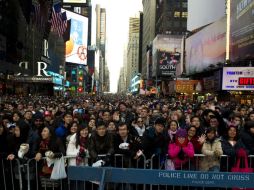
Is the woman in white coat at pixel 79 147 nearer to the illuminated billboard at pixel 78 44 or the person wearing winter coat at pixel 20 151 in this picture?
the person wearing winter coat at pixel 20 151

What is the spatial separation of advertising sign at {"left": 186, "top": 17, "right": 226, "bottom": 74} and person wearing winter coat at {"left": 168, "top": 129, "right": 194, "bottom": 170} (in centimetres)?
5642

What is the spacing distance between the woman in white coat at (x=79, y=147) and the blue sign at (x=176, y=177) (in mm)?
1804

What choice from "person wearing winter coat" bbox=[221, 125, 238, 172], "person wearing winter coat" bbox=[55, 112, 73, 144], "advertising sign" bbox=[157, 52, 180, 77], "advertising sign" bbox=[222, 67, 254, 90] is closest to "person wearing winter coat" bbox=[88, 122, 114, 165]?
"person wearing winter coat" bbox=[55, 112, 73, 144]

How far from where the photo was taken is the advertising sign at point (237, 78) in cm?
3922

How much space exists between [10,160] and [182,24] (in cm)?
13776

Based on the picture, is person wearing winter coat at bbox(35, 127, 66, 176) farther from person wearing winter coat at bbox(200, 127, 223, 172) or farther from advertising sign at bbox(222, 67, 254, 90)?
advertising sign at bbox(222, 67, 254, 90)

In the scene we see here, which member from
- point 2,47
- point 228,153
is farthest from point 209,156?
point 2,47

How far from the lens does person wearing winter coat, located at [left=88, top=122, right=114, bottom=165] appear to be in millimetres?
8125

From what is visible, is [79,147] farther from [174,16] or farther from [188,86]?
[174,16]

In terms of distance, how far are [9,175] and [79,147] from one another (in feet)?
4.70

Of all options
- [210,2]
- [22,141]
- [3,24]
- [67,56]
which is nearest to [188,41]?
[210,2]

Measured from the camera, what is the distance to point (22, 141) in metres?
9.17

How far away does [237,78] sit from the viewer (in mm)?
40500

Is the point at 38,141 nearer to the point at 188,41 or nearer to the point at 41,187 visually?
the point at 41,187
